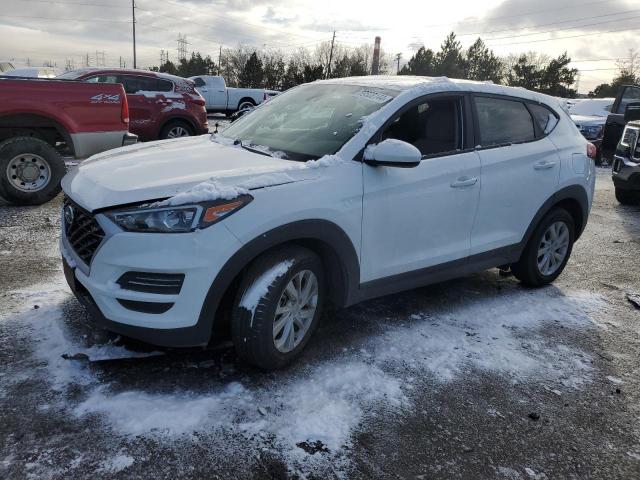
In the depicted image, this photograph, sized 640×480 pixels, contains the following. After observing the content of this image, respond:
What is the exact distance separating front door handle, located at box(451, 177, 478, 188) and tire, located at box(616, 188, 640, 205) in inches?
260

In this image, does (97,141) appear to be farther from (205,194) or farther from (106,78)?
(205,194)

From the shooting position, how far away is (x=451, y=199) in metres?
3.81

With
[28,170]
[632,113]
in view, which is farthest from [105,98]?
[632,113]

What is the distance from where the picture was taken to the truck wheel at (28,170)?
636 centimetres

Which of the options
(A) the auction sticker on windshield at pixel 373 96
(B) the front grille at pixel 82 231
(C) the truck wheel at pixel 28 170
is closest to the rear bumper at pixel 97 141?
(C) the truck wheel at pixel 28 170

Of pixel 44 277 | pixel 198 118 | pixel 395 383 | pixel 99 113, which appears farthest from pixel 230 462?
pixel 198 118

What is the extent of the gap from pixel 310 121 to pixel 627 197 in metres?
7.59

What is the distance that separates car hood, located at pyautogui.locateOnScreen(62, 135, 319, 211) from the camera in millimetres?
2797

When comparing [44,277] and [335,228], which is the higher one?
[335,228]

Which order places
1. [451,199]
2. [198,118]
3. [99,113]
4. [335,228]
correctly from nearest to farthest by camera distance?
1. [335,228]
2. [451,199]
3. [99,113]
4. [198,118]

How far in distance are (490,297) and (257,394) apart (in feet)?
8.28

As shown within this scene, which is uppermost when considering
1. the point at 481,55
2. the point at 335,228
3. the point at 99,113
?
the point at 481,55

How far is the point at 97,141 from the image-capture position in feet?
22.5

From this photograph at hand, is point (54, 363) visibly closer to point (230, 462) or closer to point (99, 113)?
point (230, 462)
